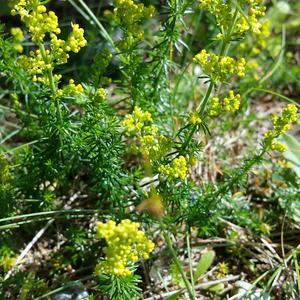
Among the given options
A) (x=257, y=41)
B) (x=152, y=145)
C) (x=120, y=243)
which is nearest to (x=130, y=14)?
(x=152, y=145)

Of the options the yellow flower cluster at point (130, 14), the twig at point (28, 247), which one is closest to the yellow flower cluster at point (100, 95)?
the yellow flower cluster at point (130, 14)

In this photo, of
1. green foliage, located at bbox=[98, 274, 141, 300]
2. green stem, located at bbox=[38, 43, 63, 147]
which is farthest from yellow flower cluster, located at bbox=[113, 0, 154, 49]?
green foliage, located at bbox=[98, 274, 141, 300]

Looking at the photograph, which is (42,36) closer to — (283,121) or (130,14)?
(130,14)

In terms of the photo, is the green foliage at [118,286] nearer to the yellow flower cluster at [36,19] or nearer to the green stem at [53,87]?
the green stem at [53,87]

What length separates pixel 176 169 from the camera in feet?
6.70

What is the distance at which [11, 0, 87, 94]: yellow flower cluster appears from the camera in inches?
76.0

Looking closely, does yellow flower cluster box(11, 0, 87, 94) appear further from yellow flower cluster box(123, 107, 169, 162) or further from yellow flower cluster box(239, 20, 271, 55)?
yellow flower cluster box(239, 20, 271, 55)

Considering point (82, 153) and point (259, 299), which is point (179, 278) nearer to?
point (259, 299)

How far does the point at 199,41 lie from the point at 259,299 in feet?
6.44

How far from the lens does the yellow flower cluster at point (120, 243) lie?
1.71 m

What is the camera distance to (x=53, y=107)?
2.25 meters

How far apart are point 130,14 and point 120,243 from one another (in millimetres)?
1037

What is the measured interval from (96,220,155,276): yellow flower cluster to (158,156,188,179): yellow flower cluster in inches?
12.6

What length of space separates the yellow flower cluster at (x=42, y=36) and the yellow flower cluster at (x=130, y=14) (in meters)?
0.30
